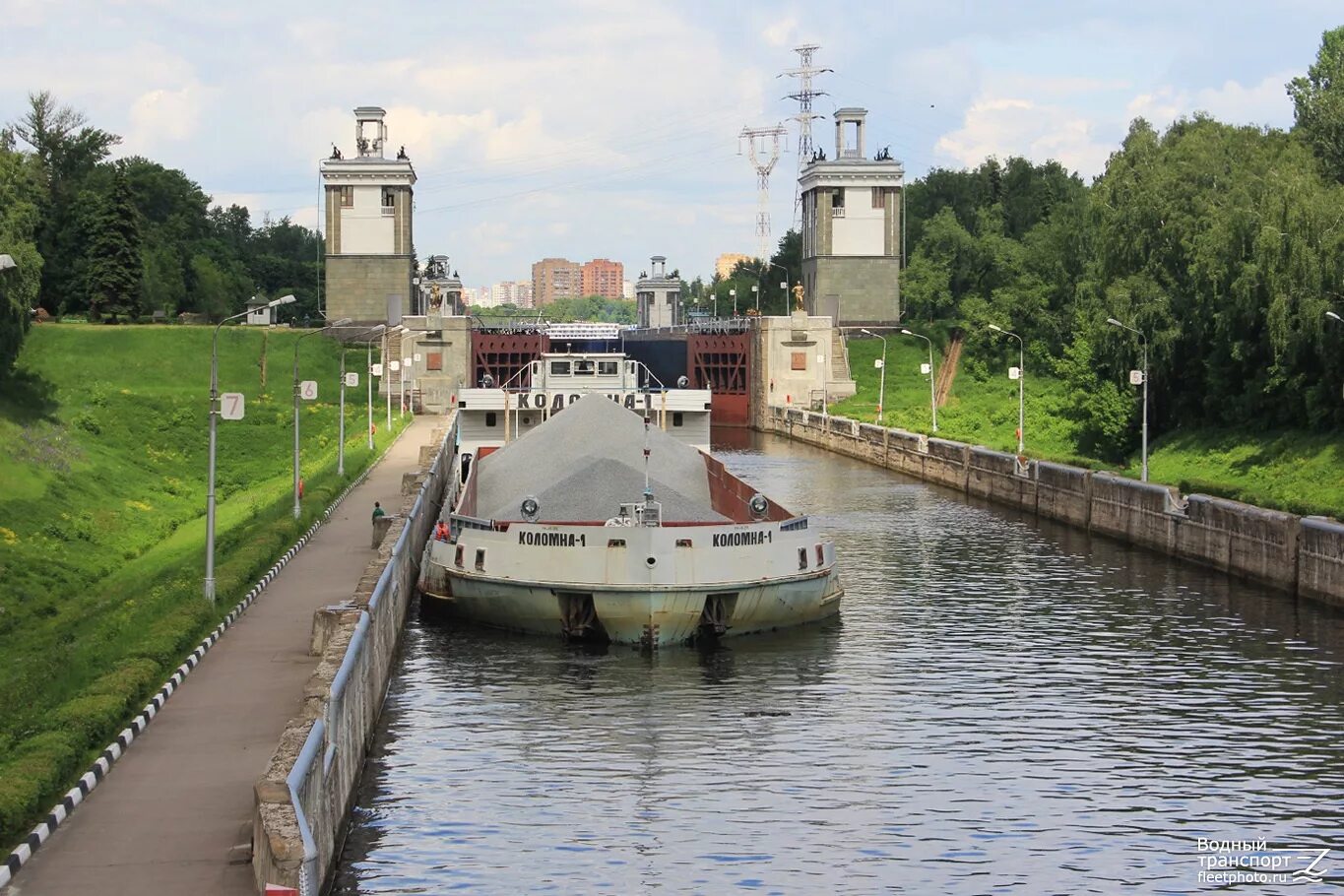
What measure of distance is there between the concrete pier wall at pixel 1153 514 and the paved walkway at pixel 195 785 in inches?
934

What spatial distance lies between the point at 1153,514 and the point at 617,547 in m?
24.1

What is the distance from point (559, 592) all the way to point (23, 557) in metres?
22.2

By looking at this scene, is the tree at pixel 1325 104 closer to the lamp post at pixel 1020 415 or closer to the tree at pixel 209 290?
the lamp post at pixel 1020 415

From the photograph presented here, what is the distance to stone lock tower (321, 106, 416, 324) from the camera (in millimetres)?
118875

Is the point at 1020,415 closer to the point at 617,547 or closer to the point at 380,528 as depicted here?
the point at 380,528

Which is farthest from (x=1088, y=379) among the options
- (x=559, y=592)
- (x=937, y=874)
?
(x=937, y=874)

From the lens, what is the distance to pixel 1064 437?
83188mm

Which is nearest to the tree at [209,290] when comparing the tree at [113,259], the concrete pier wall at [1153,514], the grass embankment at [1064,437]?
the tree at [113,259]

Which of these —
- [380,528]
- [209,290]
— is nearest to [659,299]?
[209,290]

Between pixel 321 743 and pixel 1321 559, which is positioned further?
pixel 1321 559

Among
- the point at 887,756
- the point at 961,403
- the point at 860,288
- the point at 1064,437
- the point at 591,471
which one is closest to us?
the point at 887,756

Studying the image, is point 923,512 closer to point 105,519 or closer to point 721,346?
point 105,519

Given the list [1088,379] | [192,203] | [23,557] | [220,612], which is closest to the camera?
[220,612]

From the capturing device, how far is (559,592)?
3547 centimetres
